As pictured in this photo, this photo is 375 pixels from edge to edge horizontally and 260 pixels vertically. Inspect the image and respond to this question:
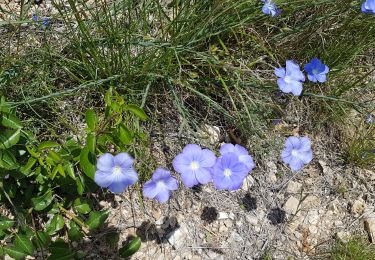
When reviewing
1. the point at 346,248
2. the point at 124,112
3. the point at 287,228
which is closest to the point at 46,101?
the point at 124,112

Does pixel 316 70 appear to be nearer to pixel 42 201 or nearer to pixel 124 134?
pixel 124 134

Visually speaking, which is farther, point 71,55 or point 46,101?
point 71,55

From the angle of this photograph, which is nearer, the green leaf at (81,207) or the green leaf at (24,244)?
the green leaf at (24,244)

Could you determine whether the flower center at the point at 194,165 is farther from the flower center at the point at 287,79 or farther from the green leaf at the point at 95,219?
the flower center at the point at 287,79

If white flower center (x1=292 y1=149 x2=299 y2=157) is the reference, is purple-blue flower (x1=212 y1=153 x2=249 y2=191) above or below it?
below

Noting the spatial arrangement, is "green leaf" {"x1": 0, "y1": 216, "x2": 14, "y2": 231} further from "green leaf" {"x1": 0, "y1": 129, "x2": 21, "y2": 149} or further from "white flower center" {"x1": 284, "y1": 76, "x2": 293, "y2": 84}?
"white flower center" {"x1": 284, "y1": 76, "x2": 293, "y2": 84}

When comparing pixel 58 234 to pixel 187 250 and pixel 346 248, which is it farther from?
pixel 346 248

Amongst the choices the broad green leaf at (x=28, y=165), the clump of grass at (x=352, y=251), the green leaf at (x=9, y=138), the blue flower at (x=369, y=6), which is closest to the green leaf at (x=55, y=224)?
the broad green leaf at (x=28, y=165)

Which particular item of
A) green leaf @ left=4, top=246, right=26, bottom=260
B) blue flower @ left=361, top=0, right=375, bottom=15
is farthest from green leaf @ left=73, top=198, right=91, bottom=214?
blue flower @ left=361, top=0, right=375, bottom=15
